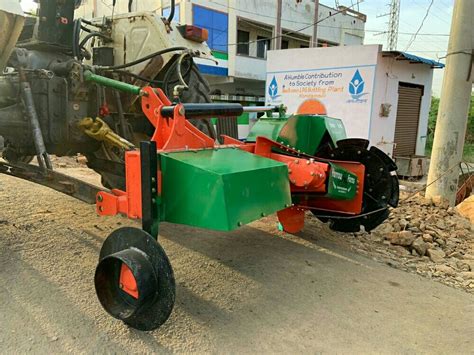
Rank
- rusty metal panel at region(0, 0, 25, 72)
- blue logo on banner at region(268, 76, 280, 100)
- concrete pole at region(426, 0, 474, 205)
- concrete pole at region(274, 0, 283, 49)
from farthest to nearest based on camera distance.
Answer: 1. concrete pole at region(274, 0, 283, 49)
2. blue logo on banner at region(268, 76, 280, 100)
3. concrete pole at region(426, 0, 474, 205)
4. rusty metal panel at region(0, 0, 25, 72)

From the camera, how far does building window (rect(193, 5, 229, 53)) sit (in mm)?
17750

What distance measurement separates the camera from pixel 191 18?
56.5 feet

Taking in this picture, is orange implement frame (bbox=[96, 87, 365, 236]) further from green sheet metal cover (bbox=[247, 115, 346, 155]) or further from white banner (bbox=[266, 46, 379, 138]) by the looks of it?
white banner (bbox=[266, 46, 379, 138])

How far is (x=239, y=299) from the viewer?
2.42m

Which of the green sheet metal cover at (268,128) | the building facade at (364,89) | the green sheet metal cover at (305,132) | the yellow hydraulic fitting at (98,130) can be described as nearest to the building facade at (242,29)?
the building facade at (364,89)

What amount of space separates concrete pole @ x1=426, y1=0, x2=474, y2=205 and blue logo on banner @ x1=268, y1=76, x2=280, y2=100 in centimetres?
466

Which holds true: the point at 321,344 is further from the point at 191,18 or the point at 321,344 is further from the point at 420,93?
the point at 191,18

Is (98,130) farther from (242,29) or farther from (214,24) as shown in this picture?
(242,29)

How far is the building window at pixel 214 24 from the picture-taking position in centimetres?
1775

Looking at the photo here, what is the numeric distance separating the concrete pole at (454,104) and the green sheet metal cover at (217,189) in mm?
3877

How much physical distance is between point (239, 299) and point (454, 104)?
416 cm

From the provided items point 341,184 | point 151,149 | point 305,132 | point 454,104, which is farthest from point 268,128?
point 454,104

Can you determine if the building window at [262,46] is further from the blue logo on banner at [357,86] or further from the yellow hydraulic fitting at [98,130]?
the yellow hydraulic fitting at [98,130]

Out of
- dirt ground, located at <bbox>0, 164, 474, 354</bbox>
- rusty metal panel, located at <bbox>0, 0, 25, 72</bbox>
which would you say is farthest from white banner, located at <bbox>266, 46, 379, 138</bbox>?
rusty metal panel, located at <bbox>0, 0, 25, 72</bbox>
